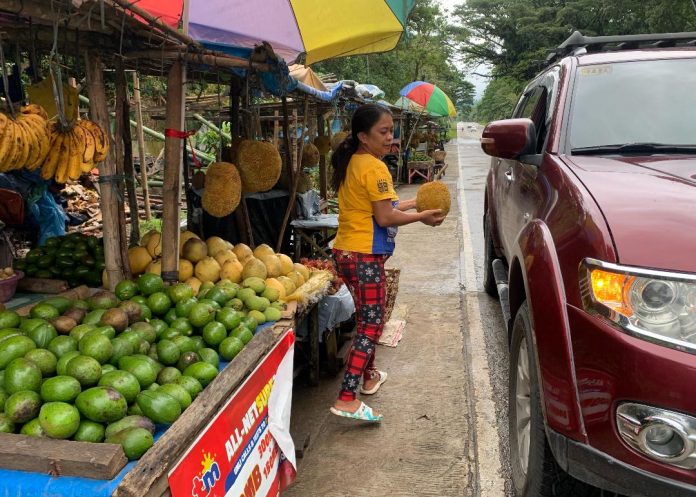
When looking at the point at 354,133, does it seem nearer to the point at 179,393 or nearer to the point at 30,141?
the point at 30,141

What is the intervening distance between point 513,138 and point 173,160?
1862 millimetres

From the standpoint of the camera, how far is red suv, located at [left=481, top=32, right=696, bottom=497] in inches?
64.1

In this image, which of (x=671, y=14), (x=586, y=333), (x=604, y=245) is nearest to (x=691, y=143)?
(x=604, y=245)

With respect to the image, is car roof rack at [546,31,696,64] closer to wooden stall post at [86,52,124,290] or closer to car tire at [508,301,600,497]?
car tire at [508,301,600,497]

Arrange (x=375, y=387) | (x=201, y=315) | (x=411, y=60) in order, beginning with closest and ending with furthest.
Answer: (x=201, y=315) → (x=375, y=387) → (x=411, y=60)

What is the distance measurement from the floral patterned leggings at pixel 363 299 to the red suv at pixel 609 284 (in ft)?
2.62

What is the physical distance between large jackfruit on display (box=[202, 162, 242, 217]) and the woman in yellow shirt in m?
1.09

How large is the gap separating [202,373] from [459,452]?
5.59 ft

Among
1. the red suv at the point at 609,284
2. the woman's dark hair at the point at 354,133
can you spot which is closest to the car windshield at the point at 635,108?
the red suv at the point at 609,284

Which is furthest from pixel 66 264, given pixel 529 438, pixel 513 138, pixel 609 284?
pixel 609 284

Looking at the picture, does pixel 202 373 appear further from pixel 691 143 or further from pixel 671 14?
pixel 671 14

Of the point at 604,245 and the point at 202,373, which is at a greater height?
the point at 604,245

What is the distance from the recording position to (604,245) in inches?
70.5

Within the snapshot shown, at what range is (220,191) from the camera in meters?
4.07
